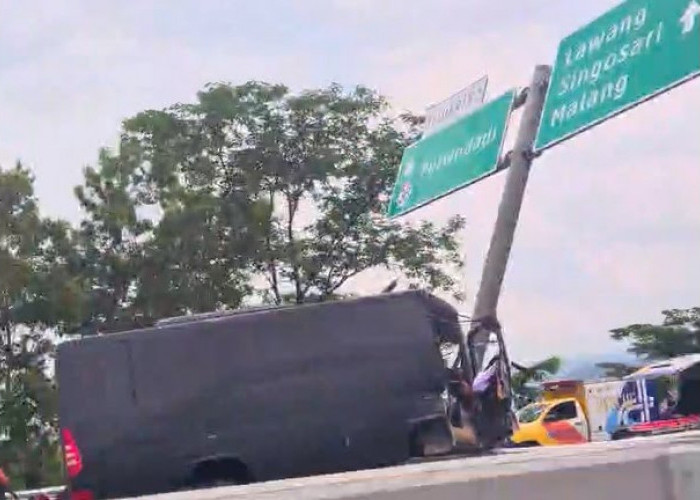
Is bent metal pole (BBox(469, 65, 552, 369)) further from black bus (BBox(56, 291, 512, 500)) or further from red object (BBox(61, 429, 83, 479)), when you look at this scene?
red object (BBox(61, 429, 83, 479))

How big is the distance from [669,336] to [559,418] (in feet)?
66.8

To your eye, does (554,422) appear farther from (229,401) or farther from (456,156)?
(229,401)

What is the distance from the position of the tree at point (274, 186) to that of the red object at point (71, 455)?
15.6 m

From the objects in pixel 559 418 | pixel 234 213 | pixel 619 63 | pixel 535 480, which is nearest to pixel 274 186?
pixel 234 213

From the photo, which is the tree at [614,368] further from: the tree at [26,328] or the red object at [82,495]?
the red object at [82,495]

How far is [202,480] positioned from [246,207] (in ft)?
54.1

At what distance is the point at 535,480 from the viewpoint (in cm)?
600

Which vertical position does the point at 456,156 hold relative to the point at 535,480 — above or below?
above

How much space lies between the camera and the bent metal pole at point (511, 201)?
17.4 meters

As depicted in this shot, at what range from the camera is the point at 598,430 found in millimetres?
34594

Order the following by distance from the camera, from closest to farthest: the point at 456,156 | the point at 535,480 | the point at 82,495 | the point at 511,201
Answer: the point at 535,480, the point at 82,495, the point at 511,201, the point at 456,156

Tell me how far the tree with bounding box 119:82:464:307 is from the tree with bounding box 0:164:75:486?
247cm

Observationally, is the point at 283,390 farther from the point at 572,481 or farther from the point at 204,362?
the point at 572,481

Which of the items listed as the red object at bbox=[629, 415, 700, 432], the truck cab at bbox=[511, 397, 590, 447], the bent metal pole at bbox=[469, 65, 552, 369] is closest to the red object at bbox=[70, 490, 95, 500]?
the bent metal pole at bbox=[469, 65, 552, 369]
